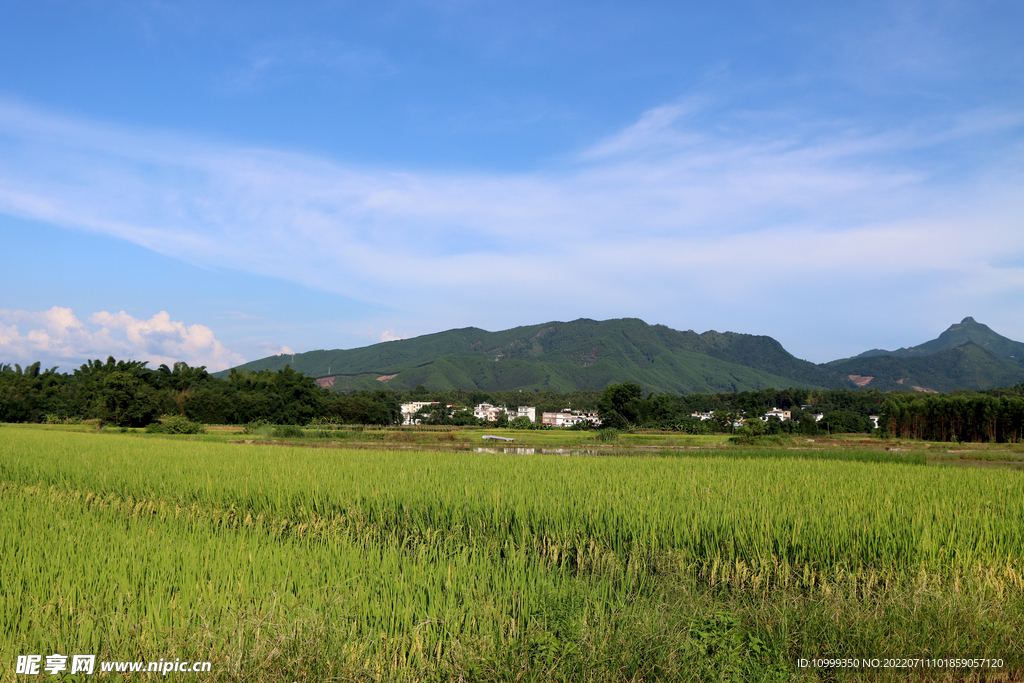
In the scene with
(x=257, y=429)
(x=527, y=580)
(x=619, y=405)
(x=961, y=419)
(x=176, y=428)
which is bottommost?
(x=257, y=429)

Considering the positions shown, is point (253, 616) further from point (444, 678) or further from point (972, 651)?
point (972, 651)

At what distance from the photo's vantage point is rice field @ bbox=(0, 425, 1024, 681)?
3650 mm

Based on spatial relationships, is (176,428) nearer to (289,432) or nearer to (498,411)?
(289,432)

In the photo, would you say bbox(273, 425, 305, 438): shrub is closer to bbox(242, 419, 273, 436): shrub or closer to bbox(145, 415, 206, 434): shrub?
bbox(242, 419, 273, 436): shrub

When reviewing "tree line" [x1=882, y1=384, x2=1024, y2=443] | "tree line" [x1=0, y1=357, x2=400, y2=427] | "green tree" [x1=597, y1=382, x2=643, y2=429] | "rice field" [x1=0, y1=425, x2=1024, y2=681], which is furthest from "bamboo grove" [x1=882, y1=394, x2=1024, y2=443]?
"tree line" [x1=0, y1=357, x2=400, y2=427]

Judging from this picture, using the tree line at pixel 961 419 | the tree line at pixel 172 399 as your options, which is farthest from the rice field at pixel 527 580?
the tree line at pixel 961 419

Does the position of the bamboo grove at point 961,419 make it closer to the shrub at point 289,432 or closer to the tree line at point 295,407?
the tree line at point 295,407

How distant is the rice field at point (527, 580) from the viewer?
365 centimetres

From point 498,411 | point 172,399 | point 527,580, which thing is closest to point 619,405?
point 172,399

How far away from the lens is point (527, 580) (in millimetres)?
5117

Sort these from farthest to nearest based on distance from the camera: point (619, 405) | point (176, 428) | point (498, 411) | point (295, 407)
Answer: point (498, 411), point (619, 405), point (295, 407), point (176, 428)

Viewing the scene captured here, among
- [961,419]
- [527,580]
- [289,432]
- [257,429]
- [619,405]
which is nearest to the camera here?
[527,580]

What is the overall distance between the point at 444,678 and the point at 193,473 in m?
9.70

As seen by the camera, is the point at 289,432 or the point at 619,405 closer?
the point at 289,432
